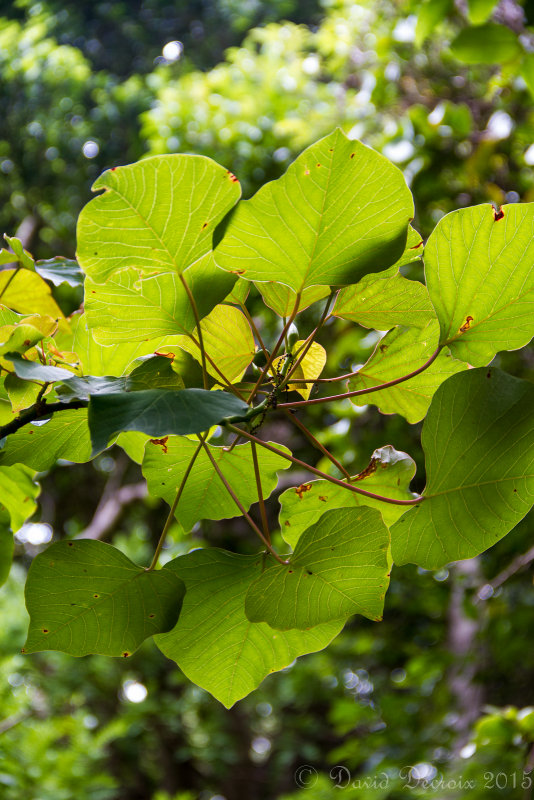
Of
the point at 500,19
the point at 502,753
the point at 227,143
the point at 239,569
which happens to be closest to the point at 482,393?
the point at 239,569

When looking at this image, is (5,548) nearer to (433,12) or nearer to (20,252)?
(20,252)

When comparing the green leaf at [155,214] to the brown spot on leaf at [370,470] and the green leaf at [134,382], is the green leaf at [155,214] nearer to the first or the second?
the green leaf at [134,382]

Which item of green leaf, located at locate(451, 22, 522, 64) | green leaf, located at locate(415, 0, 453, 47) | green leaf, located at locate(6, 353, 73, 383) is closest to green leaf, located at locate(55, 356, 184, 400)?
green leaf, located at locate(6, 353, 73, 383)

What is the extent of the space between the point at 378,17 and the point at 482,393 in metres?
2.74

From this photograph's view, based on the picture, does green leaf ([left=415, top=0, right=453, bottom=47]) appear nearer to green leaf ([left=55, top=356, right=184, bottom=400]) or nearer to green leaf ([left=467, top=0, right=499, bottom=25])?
green leaf ([left=467, top=0, right=499, bottom=25])

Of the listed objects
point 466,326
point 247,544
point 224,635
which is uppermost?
point 466,326

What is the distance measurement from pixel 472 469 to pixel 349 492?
0.09 m

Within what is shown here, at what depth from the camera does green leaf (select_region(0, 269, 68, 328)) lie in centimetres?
45

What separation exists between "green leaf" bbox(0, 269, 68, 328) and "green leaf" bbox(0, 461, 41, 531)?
0.37 feet

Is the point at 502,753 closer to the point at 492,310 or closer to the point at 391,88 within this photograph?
the point at 492,310

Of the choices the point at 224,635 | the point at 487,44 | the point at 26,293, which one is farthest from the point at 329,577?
the point at 487,44

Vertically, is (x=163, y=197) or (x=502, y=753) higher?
(x=163, y=197)

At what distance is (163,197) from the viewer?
0.28 metres

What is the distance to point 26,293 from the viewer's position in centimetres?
46
